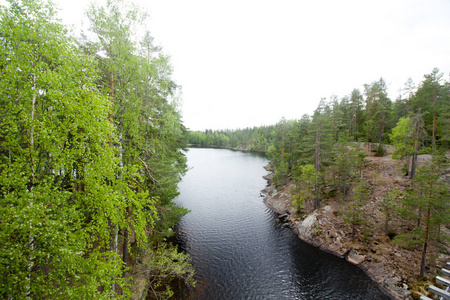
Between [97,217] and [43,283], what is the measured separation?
85.6 inches

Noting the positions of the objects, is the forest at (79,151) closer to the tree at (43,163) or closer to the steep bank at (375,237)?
the tree at (43,163)

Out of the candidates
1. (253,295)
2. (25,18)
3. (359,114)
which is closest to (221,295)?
(253,295)

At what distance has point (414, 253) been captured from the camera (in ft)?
59.2

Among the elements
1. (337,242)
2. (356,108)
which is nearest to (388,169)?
(337,242)

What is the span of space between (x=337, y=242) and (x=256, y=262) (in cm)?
985

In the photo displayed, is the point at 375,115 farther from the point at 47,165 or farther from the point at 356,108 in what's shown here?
the point at 47,165

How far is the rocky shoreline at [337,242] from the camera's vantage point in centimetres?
1593

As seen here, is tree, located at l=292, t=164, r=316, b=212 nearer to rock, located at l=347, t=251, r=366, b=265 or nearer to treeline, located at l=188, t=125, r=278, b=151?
rock, located at l=347, t=251, r=366, b=265

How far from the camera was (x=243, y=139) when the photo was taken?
452ft

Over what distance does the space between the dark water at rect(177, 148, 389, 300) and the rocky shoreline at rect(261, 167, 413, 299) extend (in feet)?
2.74

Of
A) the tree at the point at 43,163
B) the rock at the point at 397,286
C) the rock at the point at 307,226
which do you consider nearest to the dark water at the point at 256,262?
the rock at the point at 397,286

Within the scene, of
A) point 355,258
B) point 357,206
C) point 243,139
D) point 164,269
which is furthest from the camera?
point 243,139

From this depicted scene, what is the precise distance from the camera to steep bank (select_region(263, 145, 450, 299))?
16.0 meters

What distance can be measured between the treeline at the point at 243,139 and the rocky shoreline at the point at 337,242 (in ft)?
219
